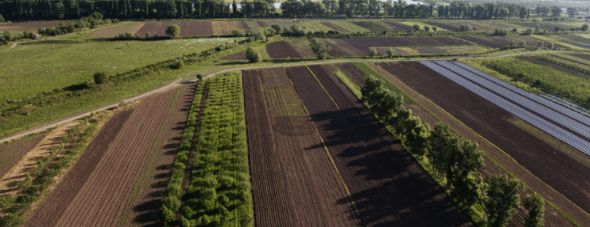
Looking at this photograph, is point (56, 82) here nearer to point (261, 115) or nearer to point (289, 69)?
point (261, 115)

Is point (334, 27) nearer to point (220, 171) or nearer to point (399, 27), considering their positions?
point (399, 27)

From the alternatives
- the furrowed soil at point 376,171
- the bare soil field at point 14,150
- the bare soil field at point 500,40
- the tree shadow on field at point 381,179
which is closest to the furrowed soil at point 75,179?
the bare soil field at point 14,150

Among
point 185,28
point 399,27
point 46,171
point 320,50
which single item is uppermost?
point 399,27

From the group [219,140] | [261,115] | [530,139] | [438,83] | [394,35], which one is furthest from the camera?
[394,35]

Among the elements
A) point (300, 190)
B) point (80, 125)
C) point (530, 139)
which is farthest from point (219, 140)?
point (530, 139)

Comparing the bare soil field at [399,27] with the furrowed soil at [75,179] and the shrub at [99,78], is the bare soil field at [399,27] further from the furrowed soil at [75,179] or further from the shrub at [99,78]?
the furrowed soil at [75,179]

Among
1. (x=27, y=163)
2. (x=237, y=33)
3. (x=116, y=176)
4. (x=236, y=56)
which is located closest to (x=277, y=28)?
(x=237, y=33)

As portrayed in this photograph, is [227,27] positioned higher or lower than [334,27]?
lower
